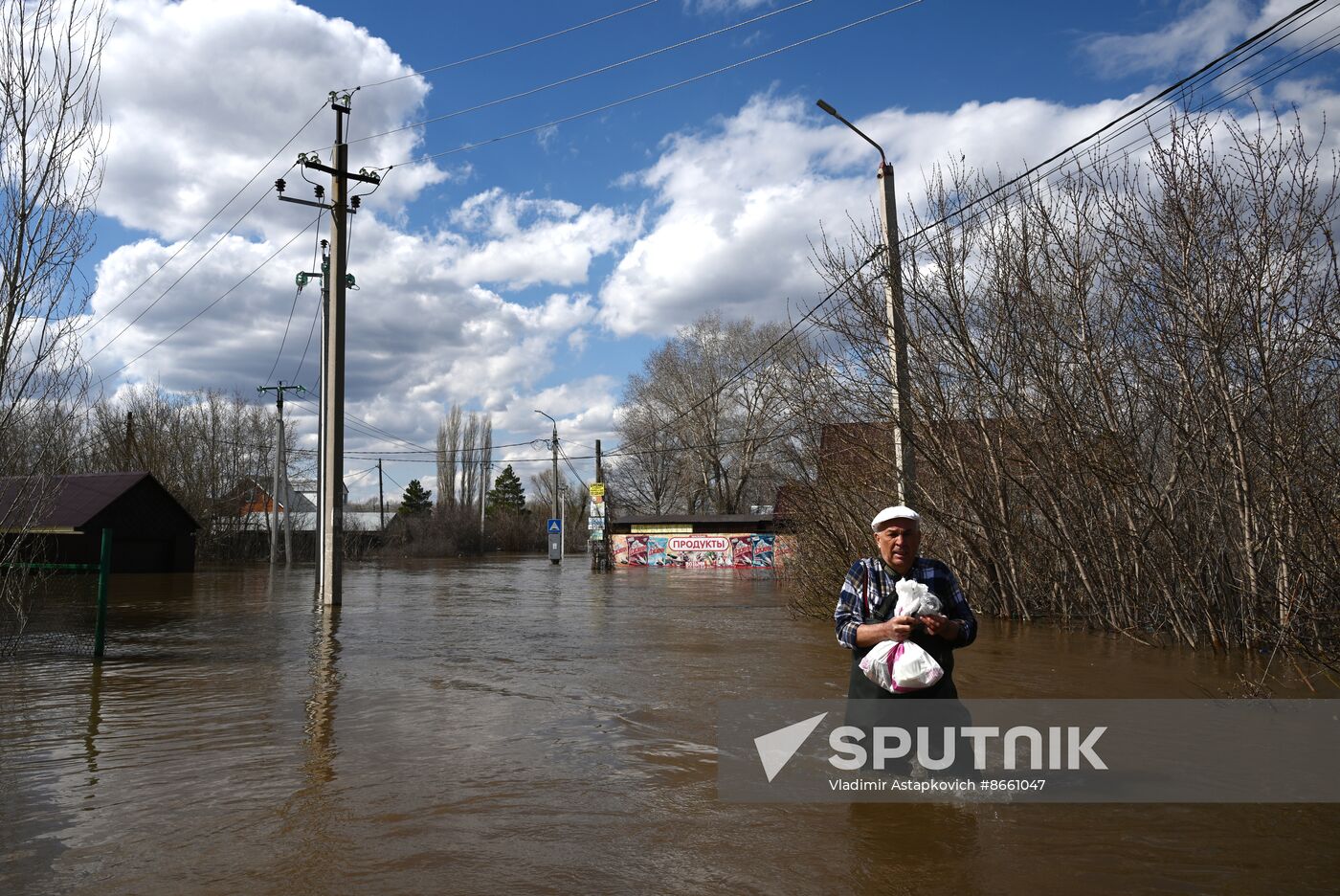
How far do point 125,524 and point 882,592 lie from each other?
3805 centimetres

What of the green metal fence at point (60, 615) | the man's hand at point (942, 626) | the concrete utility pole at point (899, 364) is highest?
the concrete utility pole at point (899, 364)

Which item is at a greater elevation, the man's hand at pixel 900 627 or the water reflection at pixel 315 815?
the man's hand at pixel 900 627

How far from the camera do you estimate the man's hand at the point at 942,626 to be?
164 inches

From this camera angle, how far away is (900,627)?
13.6 feet

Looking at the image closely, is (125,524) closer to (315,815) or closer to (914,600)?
(315,815)

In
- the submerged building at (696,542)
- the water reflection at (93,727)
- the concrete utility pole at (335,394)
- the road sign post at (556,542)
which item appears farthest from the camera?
the road sign post at (556,542)

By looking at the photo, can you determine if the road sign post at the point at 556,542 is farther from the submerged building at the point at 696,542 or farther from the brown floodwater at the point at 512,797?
the brown floodwater at the point at 512,797

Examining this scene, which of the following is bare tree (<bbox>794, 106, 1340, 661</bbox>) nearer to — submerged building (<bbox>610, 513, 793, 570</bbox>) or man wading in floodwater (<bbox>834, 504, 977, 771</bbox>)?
man wading in floodwater (<bbox>834, 504, 977, 771</bbox>)

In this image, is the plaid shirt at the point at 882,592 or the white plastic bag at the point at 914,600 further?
the plaid shirt at the point at 882,592

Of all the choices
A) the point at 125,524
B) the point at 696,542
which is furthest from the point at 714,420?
the point at 125,524

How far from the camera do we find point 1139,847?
13.9 ft

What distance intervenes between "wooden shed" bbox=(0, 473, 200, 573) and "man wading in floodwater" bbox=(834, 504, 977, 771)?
32.4 m

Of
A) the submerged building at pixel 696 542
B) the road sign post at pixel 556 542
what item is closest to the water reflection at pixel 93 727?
the submerged building at pixel 696 542

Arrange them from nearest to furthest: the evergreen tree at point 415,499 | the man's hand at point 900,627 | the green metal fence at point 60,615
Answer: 1. the man's hand at point 900,627
2. the green metal fence at point 60,615
3. the evergreen tree at point 415,499
